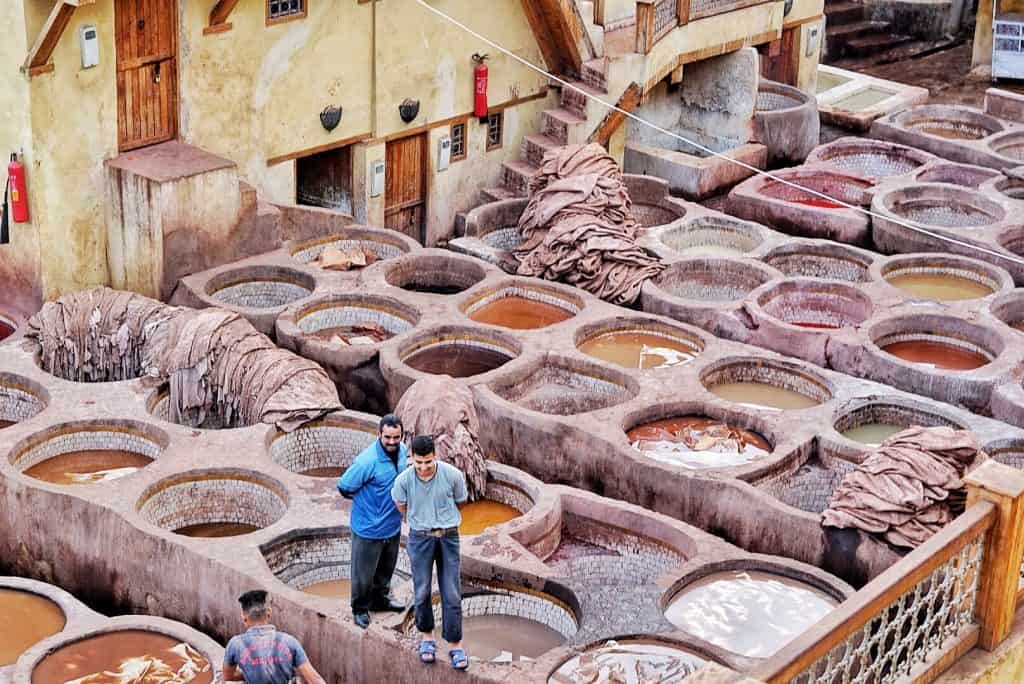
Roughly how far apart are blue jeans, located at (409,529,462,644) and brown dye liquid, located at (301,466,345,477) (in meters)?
4.10

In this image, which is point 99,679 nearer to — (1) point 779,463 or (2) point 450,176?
(1) point 779,463

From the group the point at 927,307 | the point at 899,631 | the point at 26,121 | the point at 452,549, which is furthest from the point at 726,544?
the point at 26,121

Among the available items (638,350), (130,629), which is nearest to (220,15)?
(638,350)

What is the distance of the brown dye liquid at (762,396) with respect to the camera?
17.5 metres

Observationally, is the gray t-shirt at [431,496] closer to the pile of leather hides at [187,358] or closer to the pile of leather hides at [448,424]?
the pile of leather hides at [448,424]

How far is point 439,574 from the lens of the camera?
39.6 feet

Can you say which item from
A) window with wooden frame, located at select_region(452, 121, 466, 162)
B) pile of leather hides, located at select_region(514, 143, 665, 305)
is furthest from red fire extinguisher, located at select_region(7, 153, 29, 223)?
window with wooden frame, located at select_region(452, 121, 466, 162)

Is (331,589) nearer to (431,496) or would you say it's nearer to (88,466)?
(88,466)

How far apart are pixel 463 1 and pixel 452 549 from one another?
11.4 meters

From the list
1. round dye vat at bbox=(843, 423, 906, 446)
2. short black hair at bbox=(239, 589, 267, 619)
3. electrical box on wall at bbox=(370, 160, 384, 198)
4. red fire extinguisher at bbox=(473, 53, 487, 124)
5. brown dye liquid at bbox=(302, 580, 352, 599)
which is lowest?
brown dye liquid at bbox=(302, 580, 352, 599)

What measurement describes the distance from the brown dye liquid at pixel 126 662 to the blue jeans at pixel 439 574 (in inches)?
71.4

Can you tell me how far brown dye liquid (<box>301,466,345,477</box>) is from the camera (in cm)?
1628

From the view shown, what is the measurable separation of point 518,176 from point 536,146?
1.68ft

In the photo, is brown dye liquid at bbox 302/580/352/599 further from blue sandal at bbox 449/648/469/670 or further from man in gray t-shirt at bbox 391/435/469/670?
man in gray t-shirt at bbox 391/435/469/670
